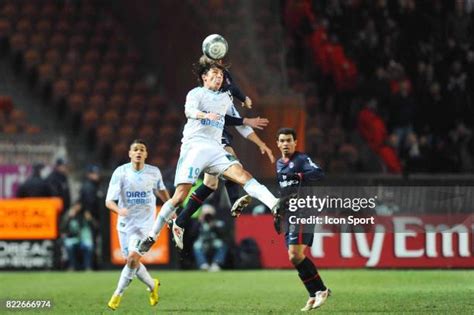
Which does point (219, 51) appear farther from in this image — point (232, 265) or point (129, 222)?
point (232, 265)

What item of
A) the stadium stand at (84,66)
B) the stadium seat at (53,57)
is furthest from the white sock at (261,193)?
the stadium seat at (53,57)

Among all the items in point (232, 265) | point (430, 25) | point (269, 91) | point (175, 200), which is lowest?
point (232, 265)

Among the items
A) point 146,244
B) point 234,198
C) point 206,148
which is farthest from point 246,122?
point 146,244

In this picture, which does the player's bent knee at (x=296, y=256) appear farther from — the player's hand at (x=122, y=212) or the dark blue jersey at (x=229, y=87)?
the player's hand at (x=122, y=212)

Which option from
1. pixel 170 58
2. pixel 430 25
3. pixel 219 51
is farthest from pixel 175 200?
pixel 430 25

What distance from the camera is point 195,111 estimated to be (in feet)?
38.9

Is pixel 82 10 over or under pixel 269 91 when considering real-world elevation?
over

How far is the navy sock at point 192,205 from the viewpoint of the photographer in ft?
41.1

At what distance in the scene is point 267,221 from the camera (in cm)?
2030

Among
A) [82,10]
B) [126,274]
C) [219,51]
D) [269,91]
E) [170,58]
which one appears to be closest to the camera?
[219,51]

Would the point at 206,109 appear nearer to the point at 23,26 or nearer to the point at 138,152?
the point at 138,152

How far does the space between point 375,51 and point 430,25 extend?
1206mm

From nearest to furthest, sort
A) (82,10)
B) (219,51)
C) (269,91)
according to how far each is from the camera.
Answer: (219,51)
(269,91)
(82,10)

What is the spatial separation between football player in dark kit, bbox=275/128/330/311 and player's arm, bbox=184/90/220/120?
0.89 m
